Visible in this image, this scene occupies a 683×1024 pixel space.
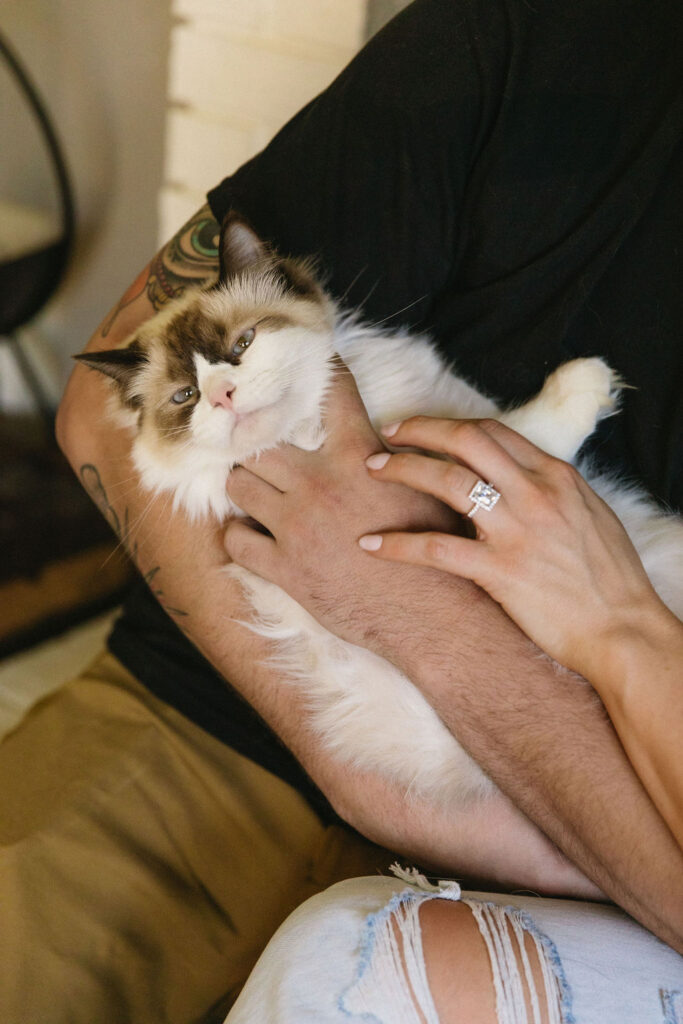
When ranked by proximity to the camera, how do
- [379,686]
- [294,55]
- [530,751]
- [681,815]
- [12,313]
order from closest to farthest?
[681,815], [530,751], [379,686], [294,55], [12,313]

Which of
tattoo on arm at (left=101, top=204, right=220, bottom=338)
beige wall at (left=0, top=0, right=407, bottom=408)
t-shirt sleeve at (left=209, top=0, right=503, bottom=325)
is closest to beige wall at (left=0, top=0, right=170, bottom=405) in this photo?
beige wall at (left=0, top=0, right=407, bottom=408)

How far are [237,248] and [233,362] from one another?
172 mm

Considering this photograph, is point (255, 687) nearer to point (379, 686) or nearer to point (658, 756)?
point (379, 686)

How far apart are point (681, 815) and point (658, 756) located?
0.22 ft

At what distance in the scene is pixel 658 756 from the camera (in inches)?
36.9

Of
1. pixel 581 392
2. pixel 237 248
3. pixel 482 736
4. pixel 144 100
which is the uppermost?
pixel 144 100

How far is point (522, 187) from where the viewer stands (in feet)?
4.01

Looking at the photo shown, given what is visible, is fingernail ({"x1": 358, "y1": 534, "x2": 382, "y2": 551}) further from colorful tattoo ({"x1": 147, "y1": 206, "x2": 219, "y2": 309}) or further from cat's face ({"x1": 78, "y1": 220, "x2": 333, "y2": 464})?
colorful tattoo ({"x1": 147, "y1": 206, "x2": 219, "y2": 309})

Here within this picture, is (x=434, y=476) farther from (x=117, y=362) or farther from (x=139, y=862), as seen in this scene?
(x=139, y=862)

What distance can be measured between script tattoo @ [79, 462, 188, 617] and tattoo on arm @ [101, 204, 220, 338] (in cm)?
34

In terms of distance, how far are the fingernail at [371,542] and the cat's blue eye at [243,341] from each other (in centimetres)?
35

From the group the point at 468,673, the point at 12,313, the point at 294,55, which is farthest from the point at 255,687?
the point at 12,313

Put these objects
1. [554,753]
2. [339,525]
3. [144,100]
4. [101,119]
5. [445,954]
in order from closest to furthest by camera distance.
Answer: [445,954], [554,753], [339,525], [144,100], [101,119]

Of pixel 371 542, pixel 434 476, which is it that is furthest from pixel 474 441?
pixel 371 542
